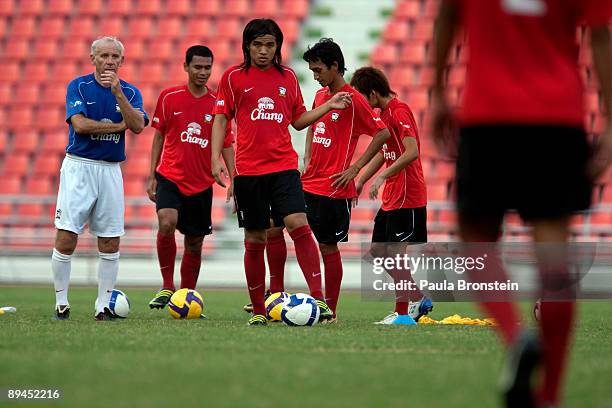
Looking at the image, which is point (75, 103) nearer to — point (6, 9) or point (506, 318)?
point (506, 318)

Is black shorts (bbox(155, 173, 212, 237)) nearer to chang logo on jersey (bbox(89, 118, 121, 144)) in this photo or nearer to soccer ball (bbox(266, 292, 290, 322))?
chang logo on jersey (bbox(89, 118, 121, 144))

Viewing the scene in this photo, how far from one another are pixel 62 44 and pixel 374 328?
15930 mm

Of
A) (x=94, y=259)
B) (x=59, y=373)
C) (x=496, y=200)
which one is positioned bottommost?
(x=94, y=259)

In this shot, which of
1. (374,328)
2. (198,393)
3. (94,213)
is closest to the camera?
(198,393)

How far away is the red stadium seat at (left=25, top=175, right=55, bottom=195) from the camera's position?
19000 millimetres

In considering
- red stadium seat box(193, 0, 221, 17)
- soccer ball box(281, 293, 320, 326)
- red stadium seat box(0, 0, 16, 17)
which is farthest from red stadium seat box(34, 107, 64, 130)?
soccer ball box(281, 293, 320, 326)

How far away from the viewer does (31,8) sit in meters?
22.4

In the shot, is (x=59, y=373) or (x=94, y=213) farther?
(x=94, y=213)

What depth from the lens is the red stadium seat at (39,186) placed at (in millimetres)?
19000

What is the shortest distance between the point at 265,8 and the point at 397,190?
13.3 metres

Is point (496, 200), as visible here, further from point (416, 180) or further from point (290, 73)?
point (416, 180)

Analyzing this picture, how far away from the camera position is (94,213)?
8.13 meters

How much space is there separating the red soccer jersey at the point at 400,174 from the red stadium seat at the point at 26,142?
1255 centimetres

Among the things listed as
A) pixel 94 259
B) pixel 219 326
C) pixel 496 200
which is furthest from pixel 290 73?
pixel 94 259
